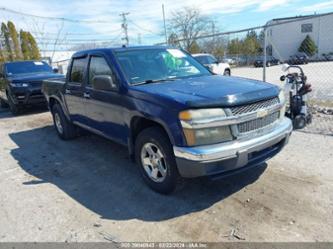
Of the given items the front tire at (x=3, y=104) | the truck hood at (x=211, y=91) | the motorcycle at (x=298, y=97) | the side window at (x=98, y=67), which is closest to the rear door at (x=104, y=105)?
the side window at (x=98, y=67)

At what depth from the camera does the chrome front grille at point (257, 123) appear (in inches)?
125

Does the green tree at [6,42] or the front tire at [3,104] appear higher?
the green tree at [6,42]

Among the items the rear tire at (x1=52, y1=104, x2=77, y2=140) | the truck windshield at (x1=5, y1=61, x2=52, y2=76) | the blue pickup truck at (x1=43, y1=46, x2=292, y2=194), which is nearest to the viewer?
the blue pickup truck at (x1=43, y1=46, x2=292, y2=194)

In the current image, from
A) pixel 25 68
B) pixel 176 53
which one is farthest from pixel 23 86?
pixel 176 53

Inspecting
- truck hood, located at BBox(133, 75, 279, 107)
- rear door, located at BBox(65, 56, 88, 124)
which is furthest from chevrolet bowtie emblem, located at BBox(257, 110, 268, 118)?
rear door, located at BBox(65, 56, 88, 124)

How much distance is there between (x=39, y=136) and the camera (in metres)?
7.08

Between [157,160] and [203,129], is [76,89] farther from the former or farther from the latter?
[203,129]

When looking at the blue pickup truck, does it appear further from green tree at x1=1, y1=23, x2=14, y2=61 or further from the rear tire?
green tree at x1=1, y1=23, x2=14, y2=61

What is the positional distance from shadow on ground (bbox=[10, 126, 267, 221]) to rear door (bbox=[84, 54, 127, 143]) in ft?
1.96

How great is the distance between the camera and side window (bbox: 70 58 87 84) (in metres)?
5.12

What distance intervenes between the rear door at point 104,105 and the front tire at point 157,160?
1.62 feet

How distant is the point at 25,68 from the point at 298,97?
9.94 m

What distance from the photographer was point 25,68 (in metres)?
11.2

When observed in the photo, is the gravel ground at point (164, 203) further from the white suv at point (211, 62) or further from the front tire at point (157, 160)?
the white suv at point (211, 62)
